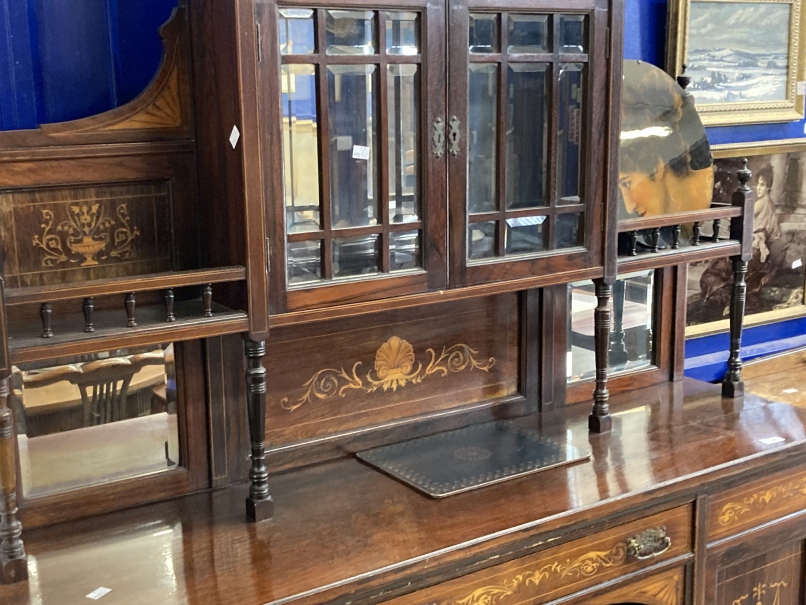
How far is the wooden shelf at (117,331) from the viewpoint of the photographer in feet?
5.67

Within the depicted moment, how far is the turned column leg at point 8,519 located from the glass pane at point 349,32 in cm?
92

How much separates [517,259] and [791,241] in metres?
1.84

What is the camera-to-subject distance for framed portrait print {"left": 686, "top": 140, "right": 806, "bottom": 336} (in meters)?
3.34

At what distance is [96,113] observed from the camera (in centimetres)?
207

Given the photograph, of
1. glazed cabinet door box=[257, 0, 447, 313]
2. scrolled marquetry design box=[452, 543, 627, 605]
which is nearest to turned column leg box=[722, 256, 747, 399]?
scrolled marquetry design box=[452, 543, 627, 605]

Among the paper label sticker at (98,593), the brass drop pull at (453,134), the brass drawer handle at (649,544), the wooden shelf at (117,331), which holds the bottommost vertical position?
the brass drawer handle at (649,544)

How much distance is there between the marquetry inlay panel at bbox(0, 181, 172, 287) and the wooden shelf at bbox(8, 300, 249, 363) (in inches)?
4.3

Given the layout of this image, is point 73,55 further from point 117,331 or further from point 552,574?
point 552,574

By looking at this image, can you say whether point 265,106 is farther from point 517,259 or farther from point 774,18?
point 774,18

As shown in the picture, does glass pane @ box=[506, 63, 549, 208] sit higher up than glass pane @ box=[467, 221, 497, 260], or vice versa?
glass pane @ box=[506, 63, 549, 208]

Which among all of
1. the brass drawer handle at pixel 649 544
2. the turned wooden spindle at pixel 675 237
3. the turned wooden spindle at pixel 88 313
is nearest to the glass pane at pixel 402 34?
the turned wooden spindle at pixel 88 313

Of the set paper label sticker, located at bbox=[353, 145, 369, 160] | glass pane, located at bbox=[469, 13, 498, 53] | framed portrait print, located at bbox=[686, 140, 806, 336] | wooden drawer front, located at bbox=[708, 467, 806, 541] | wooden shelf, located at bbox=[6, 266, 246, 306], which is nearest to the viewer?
wooden shelf, located at bbox=[6, 266, 246, 306]

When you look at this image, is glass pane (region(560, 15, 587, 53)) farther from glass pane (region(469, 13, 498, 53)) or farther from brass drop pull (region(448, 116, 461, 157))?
brass drop pull (region(448, 116, 461, 157))

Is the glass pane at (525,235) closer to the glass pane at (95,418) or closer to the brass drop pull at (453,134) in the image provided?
the brass drop pull at (453,134)
